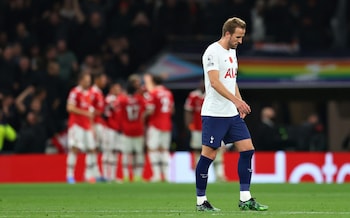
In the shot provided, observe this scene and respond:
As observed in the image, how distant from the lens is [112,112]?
86.3ft

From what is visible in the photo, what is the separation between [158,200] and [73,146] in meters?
7.77

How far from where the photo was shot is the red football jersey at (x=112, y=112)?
26188 millimetres

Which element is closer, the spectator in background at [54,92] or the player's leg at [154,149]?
→ the player's leg at [154,149]

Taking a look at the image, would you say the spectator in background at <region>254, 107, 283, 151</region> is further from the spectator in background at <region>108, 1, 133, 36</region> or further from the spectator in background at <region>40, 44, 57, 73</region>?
the spectator in background at <region>40, 44, 57, 73</region>

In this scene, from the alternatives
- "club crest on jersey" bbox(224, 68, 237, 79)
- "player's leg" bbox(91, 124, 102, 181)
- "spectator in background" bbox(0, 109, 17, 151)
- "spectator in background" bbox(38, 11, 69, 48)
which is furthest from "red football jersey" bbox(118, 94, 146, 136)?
"club crest on jersey" bbox(224, 68, 237, 79)

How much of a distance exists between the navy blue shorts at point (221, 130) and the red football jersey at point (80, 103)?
10539 millimetres

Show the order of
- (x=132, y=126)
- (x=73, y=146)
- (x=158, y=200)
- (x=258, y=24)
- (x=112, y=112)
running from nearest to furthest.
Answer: (x=158, y=200) < (x=73, y=146) < (x=132, y=126) < (x=112, y=112) < (x=258, y=24)

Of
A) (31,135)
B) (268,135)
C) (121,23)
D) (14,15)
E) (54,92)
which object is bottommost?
(268,135)

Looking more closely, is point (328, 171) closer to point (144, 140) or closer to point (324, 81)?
point (324, 81)

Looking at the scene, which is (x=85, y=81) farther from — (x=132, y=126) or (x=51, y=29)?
(x=51, y=29)

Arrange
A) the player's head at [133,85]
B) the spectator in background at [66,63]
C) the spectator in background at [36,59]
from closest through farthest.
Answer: the player's head at [133,85] < the spectator in background at [36,59] < the spectator in background at [66,63]

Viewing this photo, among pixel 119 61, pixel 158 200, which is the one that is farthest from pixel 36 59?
pixel 158 200

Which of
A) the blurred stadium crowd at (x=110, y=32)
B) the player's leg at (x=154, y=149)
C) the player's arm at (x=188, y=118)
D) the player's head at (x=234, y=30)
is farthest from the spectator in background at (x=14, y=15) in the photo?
the player's head at (x=234, y=30)

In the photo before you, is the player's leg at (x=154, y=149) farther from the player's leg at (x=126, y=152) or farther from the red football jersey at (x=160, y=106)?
the player's leg at (x=126, y=152)
